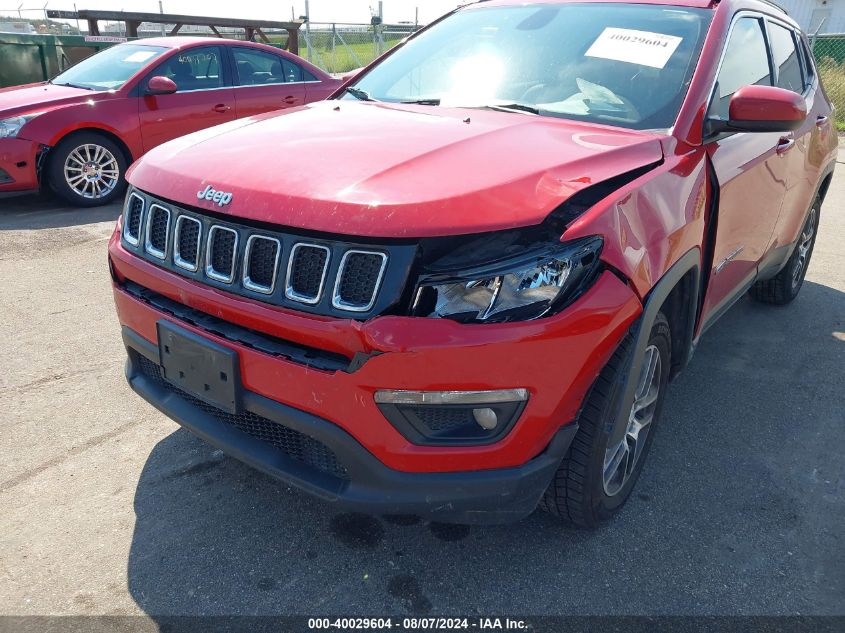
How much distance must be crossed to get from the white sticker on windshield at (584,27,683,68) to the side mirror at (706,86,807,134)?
37 centimetres

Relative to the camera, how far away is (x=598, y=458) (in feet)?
Answer: 7.23

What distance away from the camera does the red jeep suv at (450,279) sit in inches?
72.8

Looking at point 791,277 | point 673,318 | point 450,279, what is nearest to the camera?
point 450,279

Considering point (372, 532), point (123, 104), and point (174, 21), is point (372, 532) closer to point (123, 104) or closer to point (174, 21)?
point (123, 104)

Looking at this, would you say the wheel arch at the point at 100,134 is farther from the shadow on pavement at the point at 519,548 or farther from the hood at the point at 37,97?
the shadow on pavement at the point at 519,548

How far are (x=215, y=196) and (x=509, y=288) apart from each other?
0.89m

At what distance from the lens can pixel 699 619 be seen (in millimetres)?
2148

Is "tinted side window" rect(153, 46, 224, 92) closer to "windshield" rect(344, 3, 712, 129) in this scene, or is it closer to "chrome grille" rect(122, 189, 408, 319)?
"windshield" rect(344, 3, 712, 129)

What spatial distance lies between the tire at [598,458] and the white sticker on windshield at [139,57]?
262 inches

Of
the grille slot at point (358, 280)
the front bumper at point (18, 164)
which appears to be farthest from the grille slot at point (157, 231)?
the front bumper at point (18, 164)

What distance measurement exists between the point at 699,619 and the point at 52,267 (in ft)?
15.6

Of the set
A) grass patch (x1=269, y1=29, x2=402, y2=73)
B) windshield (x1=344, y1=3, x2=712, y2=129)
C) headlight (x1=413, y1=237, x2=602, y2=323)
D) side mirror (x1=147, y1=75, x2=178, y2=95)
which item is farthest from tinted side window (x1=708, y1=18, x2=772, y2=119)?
grass patch (x1=269, y1=29, x2=402, y2=73)

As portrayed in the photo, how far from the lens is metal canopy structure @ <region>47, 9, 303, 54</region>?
1144 cm

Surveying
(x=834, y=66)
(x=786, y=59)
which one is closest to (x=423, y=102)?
(x=786, y=59)
